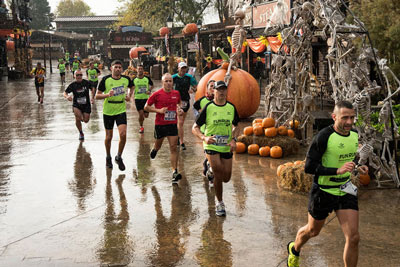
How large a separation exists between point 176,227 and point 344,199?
2538 millimetres

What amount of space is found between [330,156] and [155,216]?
3.09m

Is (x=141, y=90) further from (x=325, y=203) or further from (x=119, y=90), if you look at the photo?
(x=325, y=203)

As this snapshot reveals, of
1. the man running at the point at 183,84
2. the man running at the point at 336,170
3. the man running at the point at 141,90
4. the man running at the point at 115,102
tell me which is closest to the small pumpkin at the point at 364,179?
the man running at the point at 336,170

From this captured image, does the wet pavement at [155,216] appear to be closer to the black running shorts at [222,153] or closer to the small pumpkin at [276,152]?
the small pumpkin at [276,152]

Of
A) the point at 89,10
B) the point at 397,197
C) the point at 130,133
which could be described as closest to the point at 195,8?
the point at 130,133

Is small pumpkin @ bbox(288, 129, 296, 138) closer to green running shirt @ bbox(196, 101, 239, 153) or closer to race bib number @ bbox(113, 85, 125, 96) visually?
race bib number @ bbox(113, 85, 125, 96)

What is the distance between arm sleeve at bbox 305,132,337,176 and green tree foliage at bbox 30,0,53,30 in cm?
12556

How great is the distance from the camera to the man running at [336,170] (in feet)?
16.2

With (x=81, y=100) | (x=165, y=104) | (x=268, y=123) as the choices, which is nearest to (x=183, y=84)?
(x=268, y=123)

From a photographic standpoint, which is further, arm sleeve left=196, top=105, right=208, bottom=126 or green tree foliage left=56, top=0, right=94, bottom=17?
green tree foliage left=56, top=0, right=94, bottom=17

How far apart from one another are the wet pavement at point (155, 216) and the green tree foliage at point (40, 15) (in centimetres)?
11859

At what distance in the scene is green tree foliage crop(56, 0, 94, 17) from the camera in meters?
156

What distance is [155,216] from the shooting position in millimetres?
7355

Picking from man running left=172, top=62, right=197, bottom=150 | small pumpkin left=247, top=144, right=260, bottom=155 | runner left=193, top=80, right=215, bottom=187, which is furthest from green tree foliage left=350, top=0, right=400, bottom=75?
runner left=193, top=80, right=215, bottom=187
